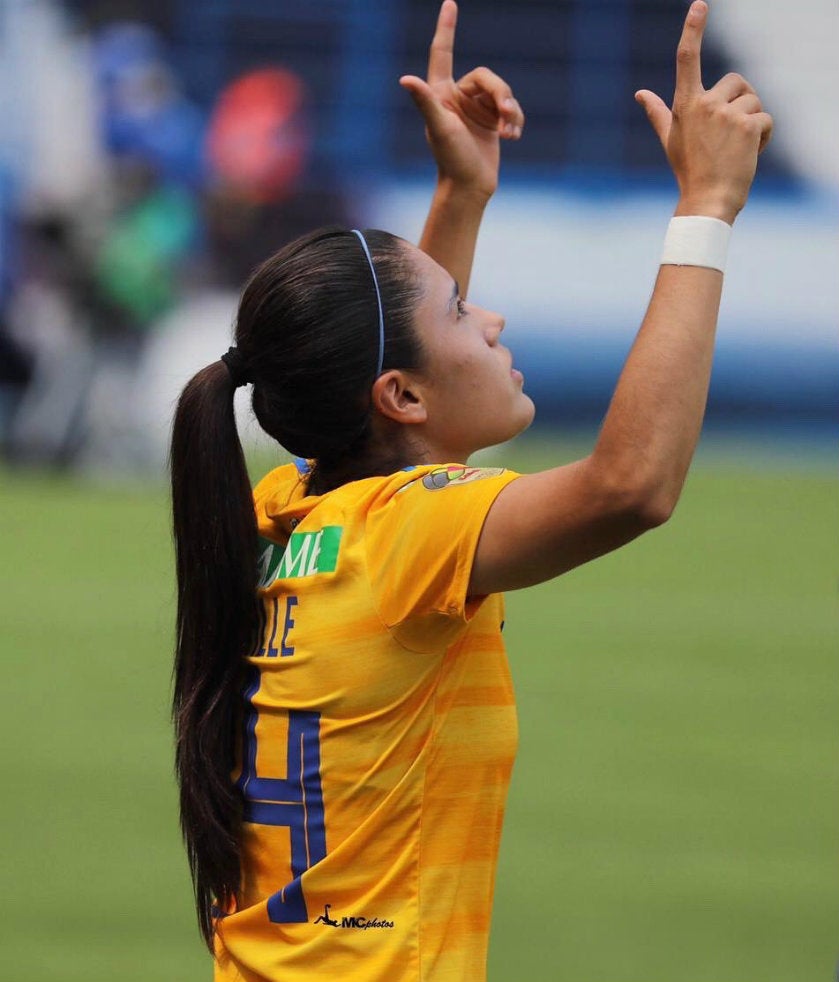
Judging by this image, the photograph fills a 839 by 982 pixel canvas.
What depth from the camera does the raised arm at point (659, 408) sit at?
1.78 m

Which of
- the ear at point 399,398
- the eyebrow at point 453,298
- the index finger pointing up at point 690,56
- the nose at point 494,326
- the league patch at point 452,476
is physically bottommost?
the league patch at point 452,476

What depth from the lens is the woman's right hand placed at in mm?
1873

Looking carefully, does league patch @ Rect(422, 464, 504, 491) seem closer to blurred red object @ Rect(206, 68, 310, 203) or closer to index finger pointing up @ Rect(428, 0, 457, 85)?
index finger pointing up @ Rect(428, 0, 457, 85)

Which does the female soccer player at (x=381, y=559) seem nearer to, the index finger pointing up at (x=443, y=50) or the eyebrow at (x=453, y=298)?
the eyebrow at (x=453, y=298)

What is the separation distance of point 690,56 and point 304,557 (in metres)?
0.74

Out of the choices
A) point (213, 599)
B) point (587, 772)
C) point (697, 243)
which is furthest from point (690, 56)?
point (587, 772)

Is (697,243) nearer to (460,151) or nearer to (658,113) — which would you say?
(658,113)

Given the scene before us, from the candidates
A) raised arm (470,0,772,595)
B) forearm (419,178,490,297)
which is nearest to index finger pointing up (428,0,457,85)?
forearm (419,178,490,297)

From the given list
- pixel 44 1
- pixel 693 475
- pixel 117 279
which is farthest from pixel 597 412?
pixel 44 1

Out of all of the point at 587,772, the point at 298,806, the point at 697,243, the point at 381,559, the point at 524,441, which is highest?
the point at 697,243

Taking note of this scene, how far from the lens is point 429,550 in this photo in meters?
1.89

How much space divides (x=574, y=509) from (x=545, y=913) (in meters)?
2.63

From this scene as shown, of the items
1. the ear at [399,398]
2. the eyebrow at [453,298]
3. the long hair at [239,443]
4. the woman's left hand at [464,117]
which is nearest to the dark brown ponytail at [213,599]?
the long hair at [239,443]

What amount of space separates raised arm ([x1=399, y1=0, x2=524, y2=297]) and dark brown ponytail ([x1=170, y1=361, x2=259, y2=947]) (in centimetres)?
72
